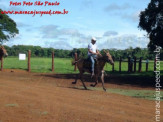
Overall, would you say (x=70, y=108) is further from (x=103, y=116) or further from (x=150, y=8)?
(x=150, y=8)

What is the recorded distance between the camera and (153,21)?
78.6ft

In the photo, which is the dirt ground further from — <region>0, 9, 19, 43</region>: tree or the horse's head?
<region>0, 9, 19, 43</region>: tree

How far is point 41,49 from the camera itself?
112 metres

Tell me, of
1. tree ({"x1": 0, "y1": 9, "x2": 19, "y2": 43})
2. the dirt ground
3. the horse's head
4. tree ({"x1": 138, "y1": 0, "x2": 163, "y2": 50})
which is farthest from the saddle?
tree ({"x1": 0, "y1": 9, "x2": 19, "y2": 43})

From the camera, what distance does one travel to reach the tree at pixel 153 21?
23109 mm

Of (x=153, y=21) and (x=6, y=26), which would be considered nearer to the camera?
(x=153, y=21)

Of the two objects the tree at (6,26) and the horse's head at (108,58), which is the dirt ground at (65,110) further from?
the tree at (6,26)

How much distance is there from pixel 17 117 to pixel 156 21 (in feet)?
58.7

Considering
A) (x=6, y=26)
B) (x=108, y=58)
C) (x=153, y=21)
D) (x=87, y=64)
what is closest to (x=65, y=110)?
(x=108, y=58)

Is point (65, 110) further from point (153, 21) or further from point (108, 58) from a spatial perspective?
point (153, 21)

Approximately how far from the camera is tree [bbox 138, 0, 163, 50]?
23.1 meters

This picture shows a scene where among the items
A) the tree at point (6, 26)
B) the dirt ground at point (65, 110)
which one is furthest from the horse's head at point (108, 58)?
the tree at point (6, 26)

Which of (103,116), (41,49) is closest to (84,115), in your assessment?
(103,116)

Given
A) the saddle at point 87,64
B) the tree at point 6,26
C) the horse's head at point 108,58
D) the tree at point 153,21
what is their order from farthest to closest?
the tree at point 6,26 < the tree at point 153,21 < the saddle at point 87,64 < the horse's head at point 108,58
